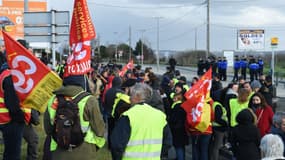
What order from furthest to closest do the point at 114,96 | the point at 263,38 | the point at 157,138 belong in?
the point at 263,38, the point at 114,96, the point at 157,138

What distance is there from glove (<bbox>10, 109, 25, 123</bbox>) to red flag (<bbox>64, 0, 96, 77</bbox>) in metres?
0.98

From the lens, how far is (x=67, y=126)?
17.5ft

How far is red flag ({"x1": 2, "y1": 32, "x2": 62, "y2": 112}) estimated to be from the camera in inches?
252

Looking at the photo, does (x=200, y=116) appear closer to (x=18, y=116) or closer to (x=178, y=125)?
(x=178, y=125)

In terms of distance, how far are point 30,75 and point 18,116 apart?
130 centimetres

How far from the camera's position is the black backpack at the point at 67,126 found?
5.32 m

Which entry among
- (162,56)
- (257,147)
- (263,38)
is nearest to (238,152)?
(257,147)

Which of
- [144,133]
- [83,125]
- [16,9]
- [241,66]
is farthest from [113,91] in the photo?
[16,9]

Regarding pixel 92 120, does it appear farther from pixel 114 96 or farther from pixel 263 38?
pixel 263 38

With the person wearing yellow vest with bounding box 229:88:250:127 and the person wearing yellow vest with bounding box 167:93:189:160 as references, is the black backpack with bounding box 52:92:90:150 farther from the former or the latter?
the person wearing yellow vest with bounding box 229:88:250:127

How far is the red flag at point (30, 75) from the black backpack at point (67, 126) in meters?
1.01

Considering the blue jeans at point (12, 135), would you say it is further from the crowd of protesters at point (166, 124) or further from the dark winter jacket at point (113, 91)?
the dark winter jacket at point (113, 91)

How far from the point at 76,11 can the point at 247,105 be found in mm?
3632

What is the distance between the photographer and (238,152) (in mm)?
7777
